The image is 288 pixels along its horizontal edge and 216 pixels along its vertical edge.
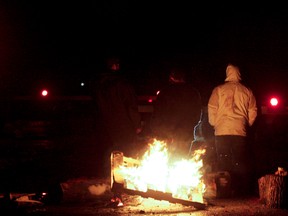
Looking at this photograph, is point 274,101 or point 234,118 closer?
point 234,118

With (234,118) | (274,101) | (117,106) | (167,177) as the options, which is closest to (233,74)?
(234,118)

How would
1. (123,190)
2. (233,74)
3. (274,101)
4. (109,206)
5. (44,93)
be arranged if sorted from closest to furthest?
(123,190), (109,206), (233,74), (274,101), (44,93)

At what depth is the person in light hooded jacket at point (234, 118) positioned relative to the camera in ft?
26.8

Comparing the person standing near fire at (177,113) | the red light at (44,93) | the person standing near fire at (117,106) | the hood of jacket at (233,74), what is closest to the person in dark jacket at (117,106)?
the person standing near fire at (117,106)

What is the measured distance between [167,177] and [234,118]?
1.65 metres

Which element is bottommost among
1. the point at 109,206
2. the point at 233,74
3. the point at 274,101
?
the point at 109,206

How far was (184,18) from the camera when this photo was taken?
29.0 meters

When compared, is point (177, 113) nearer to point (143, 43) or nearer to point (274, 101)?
point (274, 101)

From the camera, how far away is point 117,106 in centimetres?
769

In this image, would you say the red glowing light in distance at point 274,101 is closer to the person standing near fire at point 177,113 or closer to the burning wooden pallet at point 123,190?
the person standing near fire at point 177,113

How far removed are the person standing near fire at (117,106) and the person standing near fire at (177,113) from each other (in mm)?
423

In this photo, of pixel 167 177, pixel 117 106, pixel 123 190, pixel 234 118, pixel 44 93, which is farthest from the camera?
pixel 44 93

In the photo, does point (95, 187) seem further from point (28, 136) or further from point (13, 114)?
point (13, 114)

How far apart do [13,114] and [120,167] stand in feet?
39.3
